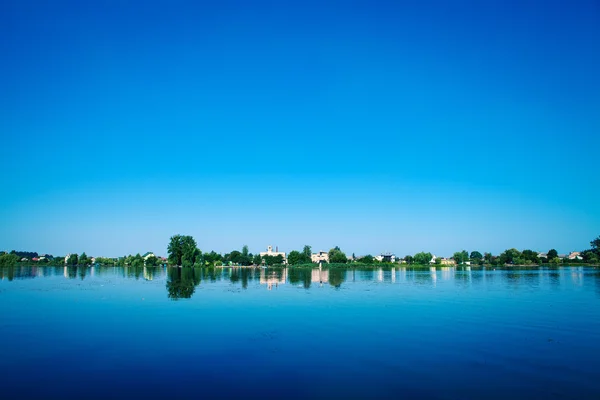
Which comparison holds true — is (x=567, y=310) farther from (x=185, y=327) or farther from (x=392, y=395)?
(x=185, y=327)

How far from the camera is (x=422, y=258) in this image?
181 m

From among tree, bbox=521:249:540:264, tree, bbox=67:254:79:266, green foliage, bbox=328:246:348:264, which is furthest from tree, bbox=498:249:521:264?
tree, bbox=67:254:79:266

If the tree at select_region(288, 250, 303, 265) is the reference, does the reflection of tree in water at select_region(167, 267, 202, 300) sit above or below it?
above

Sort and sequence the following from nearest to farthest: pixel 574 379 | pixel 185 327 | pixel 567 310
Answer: pixel 574 379 < pixel 185 327 < pixel 567 310

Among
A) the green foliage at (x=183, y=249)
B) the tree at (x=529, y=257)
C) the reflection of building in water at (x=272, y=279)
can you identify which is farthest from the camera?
the tree at (x=529, y=257)

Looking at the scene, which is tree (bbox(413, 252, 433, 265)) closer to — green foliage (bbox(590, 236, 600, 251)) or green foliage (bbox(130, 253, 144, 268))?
green foliage (bbox(590, 236, 600, 251))

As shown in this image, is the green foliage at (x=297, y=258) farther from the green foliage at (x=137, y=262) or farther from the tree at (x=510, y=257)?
the tree at (x=510, y=257)

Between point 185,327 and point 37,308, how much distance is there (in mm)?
14527

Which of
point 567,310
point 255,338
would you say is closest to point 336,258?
point 567,310

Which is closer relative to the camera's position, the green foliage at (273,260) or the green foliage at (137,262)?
the green foliage at (137,262)

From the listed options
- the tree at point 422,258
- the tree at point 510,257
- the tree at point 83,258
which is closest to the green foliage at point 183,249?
the tree at point 83,258

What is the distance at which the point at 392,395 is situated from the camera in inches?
457

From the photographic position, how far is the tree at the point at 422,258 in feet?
588

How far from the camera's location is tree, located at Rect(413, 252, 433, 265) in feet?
588
